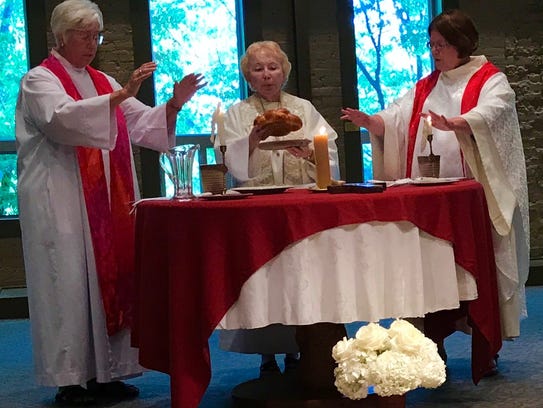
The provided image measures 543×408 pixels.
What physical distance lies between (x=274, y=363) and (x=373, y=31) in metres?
4.00

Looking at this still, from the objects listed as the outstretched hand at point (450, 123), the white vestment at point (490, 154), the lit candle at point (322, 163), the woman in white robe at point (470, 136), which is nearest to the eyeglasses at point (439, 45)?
the woman in white robe at point (470, 136)

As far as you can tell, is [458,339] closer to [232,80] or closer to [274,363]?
[274,363]

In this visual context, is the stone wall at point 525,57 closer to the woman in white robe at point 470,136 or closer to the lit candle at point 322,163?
the woman in white robe at point 470,136

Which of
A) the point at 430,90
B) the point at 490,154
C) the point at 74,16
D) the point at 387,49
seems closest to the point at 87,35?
the point at 74,16

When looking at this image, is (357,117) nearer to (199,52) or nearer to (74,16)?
(74,16)

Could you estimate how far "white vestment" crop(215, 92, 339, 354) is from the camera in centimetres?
400

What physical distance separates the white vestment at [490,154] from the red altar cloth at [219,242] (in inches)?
28.7

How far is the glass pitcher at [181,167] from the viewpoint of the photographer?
3.38 metres

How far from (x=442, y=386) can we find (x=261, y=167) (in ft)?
4.09

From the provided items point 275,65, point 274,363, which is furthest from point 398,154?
point 274,363

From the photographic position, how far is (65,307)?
12.4ft

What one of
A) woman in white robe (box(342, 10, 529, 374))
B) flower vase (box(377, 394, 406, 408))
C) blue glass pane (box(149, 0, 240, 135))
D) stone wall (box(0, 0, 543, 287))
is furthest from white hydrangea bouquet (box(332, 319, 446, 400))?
blue glass pane (box(149, 0, 240, 135))

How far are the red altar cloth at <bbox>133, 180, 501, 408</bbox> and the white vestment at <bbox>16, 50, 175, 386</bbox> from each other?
66 centimetres

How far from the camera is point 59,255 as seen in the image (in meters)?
3.77
